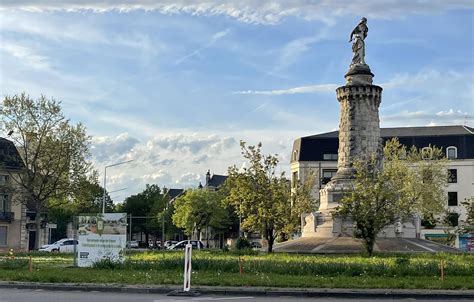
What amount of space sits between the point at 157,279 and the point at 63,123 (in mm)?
35794

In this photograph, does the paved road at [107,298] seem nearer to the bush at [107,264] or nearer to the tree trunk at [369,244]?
the bush at [107,264]

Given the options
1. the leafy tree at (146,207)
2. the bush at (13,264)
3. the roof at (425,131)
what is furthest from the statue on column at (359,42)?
the leafy tree at (146,207)

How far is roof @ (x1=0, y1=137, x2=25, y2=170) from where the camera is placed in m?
58.9

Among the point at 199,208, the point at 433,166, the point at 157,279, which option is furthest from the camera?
the point at 199,208

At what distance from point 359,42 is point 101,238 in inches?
1049

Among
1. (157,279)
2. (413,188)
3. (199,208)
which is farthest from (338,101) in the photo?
(199,208)

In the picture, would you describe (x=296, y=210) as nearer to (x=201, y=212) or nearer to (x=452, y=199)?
(x=201, y=212)

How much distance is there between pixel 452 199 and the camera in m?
83.9

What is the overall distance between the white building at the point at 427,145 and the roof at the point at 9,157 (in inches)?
1378

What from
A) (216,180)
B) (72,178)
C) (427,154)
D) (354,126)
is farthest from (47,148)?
(216,180)

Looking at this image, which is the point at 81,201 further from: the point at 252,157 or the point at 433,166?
the point at 433,166

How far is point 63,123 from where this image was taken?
54062 millimetres

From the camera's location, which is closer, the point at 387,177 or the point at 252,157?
the point at 387,177

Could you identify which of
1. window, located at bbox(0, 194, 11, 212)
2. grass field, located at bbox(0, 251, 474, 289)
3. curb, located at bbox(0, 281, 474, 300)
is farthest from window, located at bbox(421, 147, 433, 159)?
curb, located at bbox(0, 281, 474, 300)
